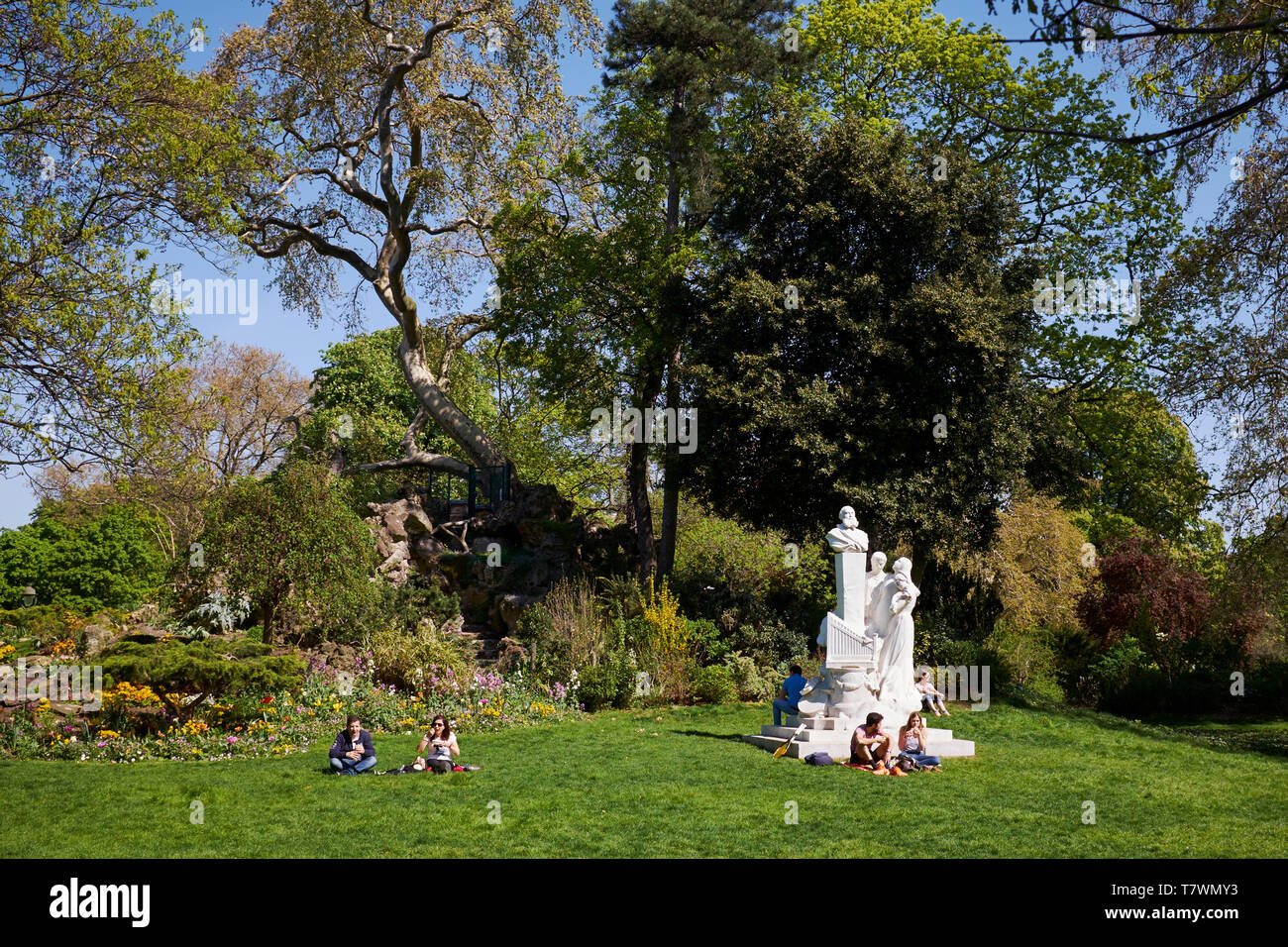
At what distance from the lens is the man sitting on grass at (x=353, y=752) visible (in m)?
11.1

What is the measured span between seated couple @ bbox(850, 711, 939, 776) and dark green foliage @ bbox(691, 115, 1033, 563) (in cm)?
628

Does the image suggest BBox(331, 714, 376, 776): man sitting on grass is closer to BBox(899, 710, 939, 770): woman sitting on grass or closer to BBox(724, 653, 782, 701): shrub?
BBox(899, 710, 939, 770): woman sitting on grass

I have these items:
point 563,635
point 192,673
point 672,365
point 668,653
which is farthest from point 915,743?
point 672,365

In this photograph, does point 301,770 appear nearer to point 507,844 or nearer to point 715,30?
point 507,844

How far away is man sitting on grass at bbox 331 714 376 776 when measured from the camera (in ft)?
36.3

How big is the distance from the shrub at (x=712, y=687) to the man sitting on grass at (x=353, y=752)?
7.69 metres

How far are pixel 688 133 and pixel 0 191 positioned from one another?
1467cm

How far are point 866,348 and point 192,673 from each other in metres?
12.2

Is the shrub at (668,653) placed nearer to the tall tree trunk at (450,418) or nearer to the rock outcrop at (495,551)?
the rock outcrop at (495,551)

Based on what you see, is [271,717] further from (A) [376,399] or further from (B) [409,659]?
(A) [376,399]

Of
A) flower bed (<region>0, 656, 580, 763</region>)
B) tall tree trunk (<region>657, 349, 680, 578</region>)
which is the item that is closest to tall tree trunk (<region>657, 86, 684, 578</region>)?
tall tree trunk (<region>657, 349, 680, 578</region>)

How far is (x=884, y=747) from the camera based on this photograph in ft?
38.6

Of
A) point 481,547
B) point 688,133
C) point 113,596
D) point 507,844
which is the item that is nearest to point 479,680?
point 481,547
